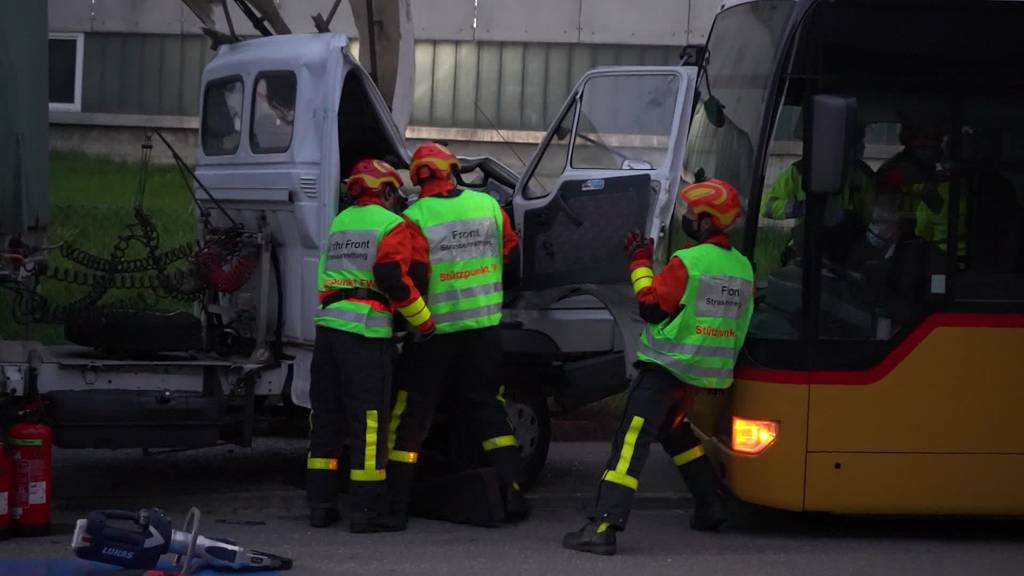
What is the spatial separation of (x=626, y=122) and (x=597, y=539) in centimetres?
257

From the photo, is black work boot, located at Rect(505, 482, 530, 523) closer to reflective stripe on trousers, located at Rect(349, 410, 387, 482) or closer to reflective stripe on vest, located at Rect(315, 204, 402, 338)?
reflective stripe on trousers, located at Rect(349, 410, 387, 482)

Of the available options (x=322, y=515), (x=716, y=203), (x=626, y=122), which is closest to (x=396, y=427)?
(x=322, y=515)

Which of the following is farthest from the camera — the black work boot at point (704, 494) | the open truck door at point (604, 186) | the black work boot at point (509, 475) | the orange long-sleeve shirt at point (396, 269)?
the open truck door at point (604, 186)

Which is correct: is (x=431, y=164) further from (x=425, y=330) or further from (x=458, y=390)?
(x=458, y=390)

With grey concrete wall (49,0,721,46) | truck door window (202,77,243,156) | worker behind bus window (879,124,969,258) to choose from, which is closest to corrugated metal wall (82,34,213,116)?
grey concrete wall (49,0,721,46)

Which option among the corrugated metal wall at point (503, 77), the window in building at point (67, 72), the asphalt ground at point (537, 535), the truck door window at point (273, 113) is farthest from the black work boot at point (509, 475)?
the window in building at point (67, 72)

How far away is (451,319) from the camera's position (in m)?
8.31

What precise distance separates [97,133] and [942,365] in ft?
56.7

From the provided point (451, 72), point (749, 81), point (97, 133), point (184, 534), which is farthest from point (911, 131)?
point (97, 133)

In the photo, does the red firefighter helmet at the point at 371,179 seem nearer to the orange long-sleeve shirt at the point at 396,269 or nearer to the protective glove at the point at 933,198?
the orange long-sleeve shirt at the point at 396,269

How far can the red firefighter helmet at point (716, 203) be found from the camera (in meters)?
7.85

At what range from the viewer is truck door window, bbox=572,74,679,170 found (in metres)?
8.98

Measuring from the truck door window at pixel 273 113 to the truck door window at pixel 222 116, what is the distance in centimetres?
19

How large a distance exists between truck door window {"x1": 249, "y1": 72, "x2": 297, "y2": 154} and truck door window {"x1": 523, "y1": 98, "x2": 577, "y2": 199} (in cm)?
145
